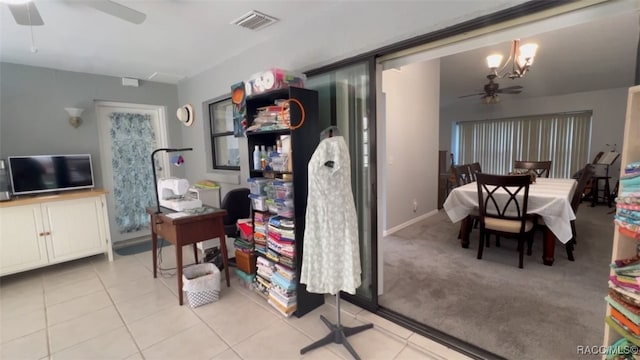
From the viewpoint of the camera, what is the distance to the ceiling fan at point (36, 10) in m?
1.63

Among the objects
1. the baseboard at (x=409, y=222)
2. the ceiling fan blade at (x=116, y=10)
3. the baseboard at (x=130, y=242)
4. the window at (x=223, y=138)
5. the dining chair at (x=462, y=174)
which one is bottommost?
the baseboard at (x=130, y=242)

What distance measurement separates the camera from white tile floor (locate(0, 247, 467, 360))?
1.82 metres

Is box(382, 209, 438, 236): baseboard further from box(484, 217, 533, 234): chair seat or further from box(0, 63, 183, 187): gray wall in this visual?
box(0, 63, 183, 187): gray wall

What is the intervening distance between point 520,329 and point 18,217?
4.67 meters

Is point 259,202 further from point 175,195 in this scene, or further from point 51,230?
point 51,230

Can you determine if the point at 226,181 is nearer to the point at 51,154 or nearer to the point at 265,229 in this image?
the point at 265,229

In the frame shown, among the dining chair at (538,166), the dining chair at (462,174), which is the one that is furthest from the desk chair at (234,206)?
the dining chair at (538,166)

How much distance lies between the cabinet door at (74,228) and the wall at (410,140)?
367cm

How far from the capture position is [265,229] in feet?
7.79

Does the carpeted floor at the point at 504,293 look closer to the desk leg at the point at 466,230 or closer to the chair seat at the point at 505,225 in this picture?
the desk leg at the point at 466,230

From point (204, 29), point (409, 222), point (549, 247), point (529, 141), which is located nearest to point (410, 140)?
point (409, 222)

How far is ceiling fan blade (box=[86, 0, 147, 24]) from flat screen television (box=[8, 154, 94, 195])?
99.5 inches

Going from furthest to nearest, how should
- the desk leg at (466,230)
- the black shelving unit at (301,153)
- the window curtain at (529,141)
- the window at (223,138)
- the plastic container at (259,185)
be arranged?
the window curtain at (529,141), the window at (223,138), the desk leg at (466,230), the plastic container at (259,185), the black shelving unit at (301,153)

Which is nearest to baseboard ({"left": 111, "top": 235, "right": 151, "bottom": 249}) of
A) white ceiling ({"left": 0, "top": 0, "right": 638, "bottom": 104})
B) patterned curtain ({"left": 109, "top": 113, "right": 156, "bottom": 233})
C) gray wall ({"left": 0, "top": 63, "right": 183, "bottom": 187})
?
patterned curtain ({"left": 109, "top": 113, "right": 156, "bottom": 233})
